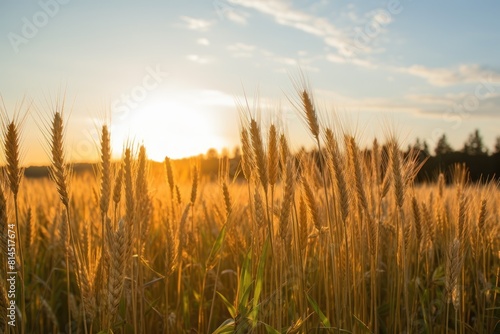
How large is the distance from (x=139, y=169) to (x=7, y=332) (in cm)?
111

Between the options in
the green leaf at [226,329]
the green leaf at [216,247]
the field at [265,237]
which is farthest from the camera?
the green leaf at [216,247]

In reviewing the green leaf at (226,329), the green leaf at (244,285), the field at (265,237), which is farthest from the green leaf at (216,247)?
the green leaf at (226,329)

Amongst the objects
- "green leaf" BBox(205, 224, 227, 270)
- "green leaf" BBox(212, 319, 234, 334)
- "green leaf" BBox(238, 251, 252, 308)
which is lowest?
"green leaf" BBox(212, 319, 234, 334)

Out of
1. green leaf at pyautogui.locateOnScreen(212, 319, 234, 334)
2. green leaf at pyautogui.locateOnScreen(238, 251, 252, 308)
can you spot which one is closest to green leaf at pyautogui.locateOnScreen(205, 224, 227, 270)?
green leaf at pyautogui.locateOnScreen(238, 251, 252, 308)

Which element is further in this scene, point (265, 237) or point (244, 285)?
point (265, 237)

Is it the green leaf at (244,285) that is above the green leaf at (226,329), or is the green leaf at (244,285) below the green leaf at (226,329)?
above

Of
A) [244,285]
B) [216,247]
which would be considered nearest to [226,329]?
[244,285]

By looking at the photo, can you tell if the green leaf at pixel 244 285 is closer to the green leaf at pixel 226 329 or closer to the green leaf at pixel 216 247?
the green leaf at pixel 226 329

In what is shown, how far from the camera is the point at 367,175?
10.8 feet

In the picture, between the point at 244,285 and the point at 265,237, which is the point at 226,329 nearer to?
the point at 244,285

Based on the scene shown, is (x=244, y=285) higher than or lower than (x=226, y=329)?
higher

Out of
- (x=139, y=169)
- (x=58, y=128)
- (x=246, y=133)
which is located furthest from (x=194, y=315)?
(x=58, y=128)

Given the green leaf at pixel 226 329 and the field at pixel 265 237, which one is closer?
the field at pixel 265 237

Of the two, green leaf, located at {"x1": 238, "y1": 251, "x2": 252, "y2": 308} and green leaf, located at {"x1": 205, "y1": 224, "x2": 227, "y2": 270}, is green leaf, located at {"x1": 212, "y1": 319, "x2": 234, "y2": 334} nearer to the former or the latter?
green leaf, located at {"x1": 238, "y1": 251, "x2": 252, "y2": 308}
